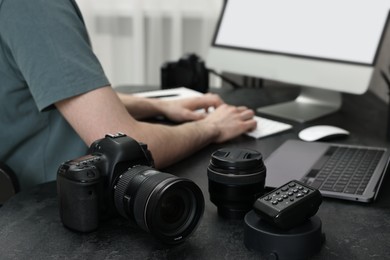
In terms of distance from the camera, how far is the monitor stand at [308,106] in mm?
1440

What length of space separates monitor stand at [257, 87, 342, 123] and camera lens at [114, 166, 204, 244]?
0.71 m

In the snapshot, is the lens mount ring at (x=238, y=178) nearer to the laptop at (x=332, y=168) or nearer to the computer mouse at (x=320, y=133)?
the laptop at (x=332, y=168)

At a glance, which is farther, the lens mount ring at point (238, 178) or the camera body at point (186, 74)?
the camera body at point (186, 74)

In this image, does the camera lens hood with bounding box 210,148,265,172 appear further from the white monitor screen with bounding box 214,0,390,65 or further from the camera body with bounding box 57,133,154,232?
the white monitor screen with bounding box 214,0,390,65

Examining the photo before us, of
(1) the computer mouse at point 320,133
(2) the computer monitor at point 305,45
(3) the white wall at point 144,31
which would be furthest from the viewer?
(3) the white wall at point 144,31

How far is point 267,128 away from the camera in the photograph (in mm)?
1287

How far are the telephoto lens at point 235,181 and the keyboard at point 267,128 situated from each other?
42 centimetres

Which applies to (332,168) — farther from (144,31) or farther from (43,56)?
(144,31)

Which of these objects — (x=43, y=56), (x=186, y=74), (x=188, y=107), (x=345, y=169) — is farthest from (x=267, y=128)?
(x=43, y=56)

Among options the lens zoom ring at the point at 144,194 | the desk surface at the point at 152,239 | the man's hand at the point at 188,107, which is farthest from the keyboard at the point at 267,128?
the lens zoom ring at the point at 144,194

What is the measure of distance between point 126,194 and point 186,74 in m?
0.98

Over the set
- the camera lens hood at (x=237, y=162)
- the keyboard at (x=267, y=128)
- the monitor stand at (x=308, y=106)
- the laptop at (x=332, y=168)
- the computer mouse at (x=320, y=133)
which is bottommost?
the monitor stand at (x=308, y=106)

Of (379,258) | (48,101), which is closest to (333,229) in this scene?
(379,258)

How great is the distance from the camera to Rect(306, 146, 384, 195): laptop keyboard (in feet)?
2.97
